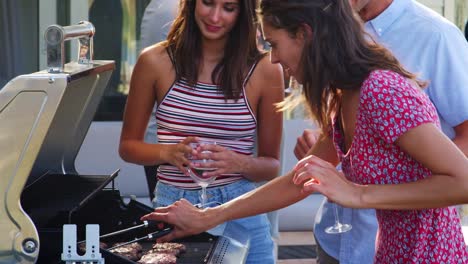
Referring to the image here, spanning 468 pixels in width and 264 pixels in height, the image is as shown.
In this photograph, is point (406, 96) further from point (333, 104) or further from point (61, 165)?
point (61, 165)

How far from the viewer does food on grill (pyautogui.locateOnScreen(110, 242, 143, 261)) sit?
2482mm

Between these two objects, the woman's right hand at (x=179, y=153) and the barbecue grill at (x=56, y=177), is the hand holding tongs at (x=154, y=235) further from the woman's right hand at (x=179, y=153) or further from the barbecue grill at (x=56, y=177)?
the woman's right hand at (x=179, y=153)

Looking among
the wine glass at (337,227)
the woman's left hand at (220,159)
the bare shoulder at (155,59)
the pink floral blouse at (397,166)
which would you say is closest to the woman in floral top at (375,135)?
the pink floral blouse at (397,166)

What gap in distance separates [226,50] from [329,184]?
98 centimetres

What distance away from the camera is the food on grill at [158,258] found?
96.4 inches

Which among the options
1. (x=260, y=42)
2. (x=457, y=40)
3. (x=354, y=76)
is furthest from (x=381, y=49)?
(x=260, y=42)

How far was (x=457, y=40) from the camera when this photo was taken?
112 inches

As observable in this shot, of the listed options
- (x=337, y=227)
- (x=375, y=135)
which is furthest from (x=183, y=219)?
(x=375, y=135)

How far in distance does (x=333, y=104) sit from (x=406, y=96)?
309 mm

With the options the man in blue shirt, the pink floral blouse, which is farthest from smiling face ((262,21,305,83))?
the man in blue shirt

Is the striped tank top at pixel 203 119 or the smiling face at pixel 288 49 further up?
the smiling face at pixel 288 49

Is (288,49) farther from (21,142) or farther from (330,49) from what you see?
(21,142)

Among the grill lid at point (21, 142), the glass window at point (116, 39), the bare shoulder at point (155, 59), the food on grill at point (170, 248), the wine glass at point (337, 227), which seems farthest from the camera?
the glass window at point (116, 39)

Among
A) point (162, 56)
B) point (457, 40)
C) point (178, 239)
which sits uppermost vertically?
point (457, 40)
